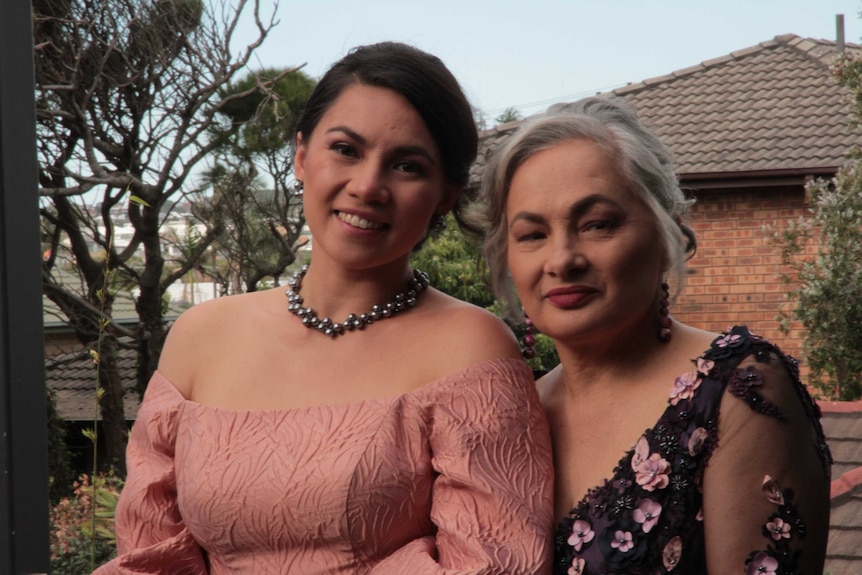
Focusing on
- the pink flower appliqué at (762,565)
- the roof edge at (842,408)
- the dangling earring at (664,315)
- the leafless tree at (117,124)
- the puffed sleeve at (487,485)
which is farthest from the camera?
the leafless tree at (117,124)

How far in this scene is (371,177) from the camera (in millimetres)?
2076

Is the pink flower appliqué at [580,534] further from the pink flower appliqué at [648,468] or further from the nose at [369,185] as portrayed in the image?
the nose at [369,185]

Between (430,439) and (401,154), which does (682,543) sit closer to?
(430,439)

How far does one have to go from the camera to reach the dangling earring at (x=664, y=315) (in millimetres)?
2133

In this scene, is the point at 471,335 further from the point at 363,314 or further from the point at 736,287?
the point at 736,287

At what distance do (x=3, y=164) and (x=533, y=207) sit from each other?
997 millimetres

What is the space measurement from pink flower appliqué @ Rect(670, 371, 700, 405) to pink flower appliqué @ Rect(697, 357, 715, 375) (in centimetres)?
1

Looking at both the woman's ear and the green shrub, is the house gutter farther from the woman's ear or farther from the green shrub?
the woman's ear

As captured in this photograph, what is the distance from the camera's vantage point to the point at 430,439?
6.73ft

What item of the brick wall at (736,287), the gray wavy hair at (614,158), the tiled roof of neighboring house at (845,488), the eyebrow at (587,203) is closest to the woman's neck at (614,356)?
the gray wavy hair at (614,158)

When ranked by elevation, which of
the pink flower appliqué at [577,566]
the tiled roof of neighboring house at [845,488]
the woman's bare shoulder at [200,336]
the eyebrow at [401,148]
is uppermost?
the eyebrow at [401,148]

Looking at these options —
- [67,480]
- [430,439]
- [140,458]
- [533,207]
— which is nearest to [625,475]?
[430,439]

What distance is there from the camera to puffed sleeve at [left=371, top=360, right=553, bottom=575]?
1923 millimetres

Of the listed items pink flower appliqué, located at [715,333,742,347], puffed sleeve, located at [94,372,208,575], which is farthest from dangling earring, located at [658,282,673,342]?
puffed sleeve, located at [94,372,208,575]
